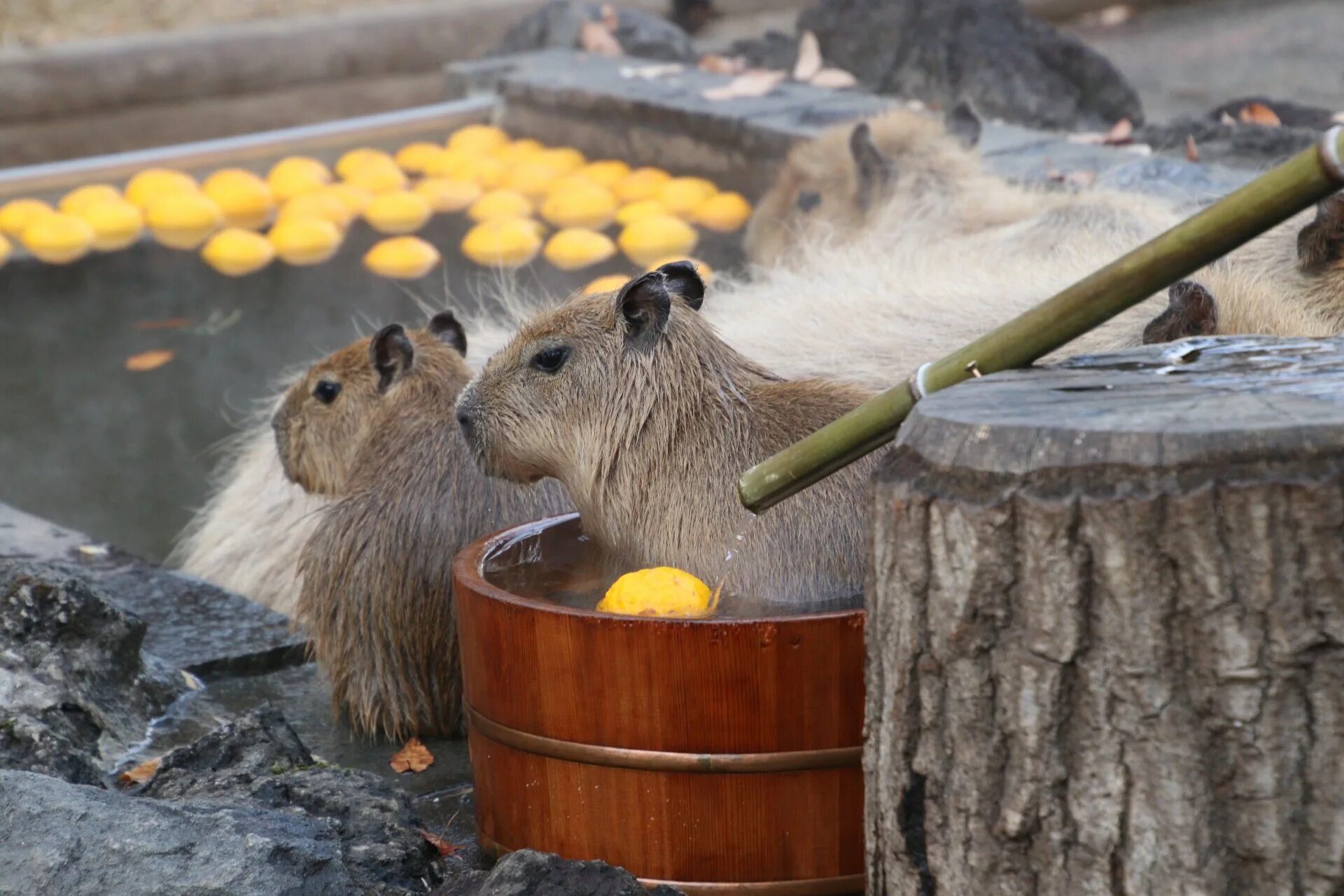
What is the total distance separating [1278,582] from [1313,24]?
34.3ft

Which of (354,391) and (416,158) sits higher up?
(416,158)

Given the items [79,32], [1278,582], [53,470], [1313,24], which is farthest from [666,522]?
[1313,24]

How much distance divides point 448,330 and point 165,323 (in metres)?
3.17

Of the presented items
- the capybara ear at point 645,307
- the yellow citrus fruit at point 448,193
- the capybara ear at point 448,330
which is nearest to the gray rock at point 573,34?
the yellow citrus fruit at point 448,193

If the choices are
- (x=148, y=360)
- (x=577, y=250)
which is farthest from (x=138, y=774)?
(x=577, y=250)

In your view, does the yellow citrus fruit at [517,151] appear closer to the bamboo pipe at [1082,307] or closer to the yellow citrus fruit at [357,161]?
the yellow citrus fruit at [357,161]

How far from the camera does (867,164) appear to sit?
5.28m

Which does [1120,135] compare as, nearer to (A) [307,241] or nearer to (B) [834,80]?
(B) [834,80]

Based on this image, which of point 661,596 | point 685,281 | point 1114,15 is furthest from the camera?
point 1114,15

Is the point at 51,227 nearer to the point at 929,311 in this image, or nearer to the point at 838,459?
the point at 929,311

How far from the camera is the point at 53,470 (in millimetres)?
4906

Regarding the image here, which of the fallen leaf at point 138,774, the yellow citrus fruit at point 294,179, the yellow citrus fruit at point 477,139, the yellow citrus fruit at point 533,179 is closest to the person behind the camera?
the fallen leaf at point 138,774

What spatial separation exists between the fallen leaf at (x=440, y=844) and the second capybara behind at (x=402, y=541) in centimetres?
38

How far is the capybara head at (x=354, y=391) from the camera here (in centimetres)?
276
